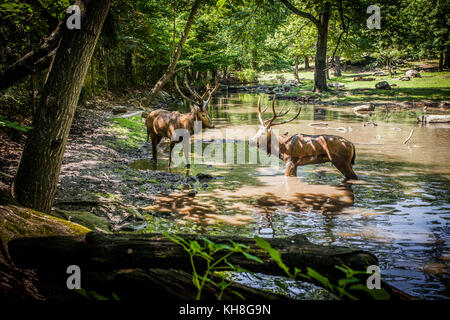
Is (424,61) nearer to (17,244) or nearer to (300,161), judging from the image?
(300,161)

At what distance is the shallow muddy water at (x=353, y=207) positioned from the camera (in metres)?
4.39

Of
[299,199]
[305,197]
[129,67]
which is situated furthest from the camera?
[129,67]

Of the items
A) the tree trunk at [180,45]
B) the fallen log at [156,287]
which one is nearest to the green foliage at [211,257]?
the fallen log at [156,287]

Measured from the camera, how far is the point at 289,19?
33062mm

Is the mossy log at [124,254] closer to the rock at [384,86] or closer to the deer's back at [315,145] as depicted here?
the deer's back at [315,145]

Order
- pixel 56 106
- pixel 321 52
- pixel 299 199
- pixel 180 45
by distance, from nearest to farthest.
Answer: pixel 56 106 < pixel 299 199 < pixel 180 45 < pixel 321 52

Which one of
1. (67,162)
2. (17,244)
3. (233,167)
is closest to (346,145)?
(233,167)

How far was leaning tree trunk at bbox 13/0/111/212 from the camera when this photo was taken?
3.34 meters

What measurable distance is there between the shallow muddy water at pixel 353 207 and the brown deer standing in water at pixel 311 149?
0.44 meters

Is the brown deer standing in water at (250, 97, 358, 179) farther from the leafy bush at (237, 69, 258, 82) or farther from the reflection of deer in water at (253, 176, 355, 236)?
the leafy bush at (237, 69, 258, 82)

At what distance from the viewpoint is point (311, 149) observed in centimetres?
797

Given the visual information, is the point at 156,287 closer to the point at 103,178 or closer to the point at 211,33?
the point at 103,178

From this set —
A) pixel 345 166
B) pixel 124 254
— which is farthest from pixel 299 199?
pixel 124 254

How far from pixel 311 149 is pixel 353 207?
201 cm
